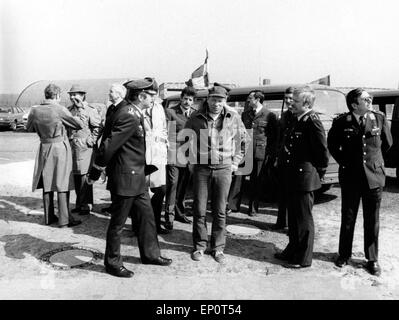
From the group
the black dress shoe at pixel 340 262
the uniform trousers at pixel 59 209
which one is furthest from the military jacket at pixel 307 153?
the uniform trousers at pixel 59 209

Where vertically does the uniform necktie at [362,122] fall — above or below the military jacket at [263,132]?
above

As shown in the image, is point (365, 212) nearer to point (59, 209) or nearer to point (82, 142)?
point (59, 209)

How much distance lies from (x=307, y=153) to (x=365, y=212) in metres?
0.92

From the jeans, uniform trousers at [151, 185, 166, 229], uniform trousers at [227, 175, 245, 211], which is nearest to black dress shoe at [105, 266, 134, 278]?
the jeans

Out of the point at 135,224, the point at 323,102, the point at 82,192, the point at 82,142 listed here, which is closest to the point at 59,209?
the point at 82,192

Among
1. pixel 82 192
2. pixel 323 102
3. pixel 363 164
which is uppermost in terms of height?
pixel 323 102

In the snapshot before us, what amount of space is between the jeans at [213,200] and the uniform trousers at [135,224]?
22.6 inches

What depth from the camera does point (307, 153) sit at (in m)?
4.20

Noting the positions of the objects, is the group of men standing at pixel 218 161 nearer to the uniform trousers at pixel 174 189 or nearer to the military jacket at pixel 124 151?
the military jacket at pixel 124 151

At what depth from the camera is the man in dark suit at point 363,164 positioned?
414 centimetres

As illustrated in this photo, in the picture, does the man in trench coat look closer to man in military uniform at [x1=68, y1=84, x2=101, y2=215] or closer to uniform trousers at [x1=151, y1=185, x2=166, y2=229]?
man in military uniform at [x1=68, y1=84, x2=101, y2=215]

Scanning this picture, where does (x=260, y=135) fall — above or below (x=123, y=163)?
above

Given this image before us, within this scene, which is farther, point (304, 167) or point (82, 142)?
point (82, 142)
